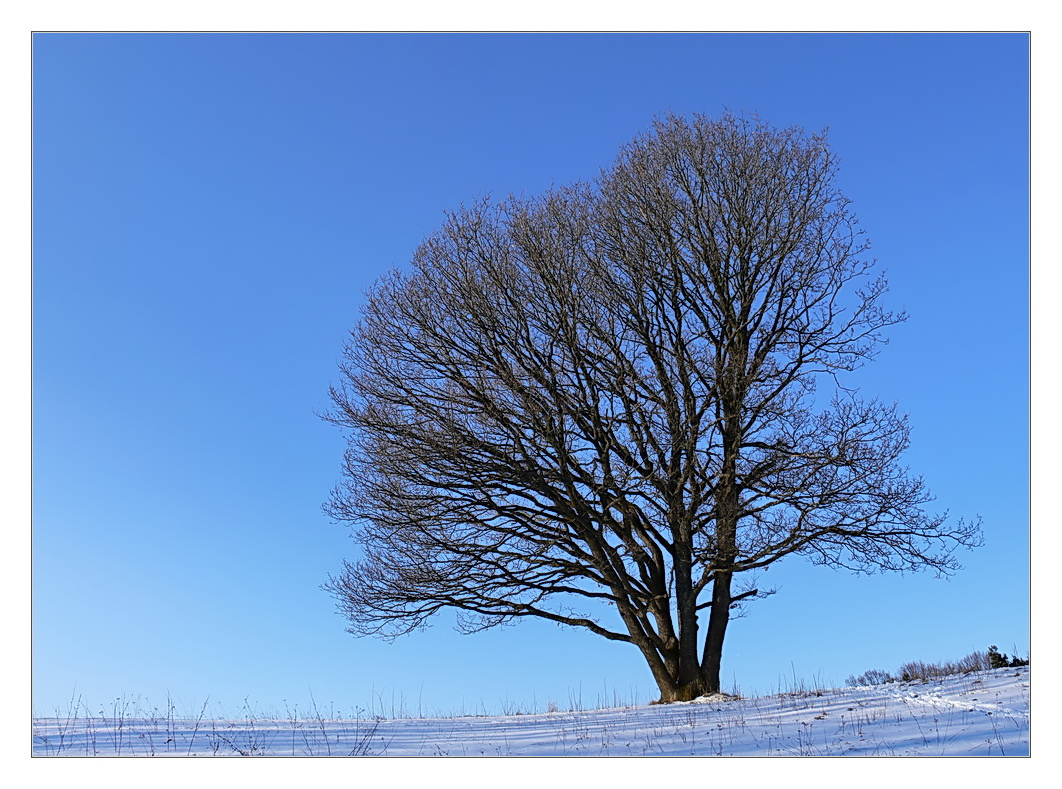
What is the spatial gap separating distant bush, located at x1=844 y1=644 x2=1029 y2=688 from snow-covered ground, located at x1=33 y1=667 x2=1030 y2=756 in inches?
86.9

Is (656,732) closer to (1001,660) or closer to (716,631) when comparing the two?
(716,631)

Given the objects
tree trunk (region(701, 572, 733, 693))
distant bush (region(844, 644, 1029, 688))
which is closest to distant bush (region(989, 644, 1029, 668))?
distant bush (region(844, 644, 1029, 688))

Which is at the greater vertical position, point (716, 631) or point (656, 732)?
point (716, 631)

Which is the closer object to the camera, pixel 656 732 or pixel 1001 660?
pixel 656 732

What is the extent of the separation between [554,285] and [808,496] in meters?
5.48

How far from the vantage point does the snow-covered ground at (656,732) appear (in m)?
7.44

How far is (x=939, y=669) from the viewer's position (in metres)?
14.5

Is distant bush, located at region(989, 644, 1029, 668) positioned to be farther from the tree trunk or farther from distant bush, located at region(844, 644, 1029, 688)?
the tree trunk

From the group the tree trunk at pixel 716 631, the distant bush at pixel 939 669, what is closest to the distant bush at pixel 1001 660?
the distant bush at pixel 939 669

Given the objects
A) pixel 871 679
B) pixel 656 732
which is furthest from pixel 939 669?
pixel 656 732

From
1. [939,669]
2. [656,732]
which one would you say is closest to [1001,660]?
[939,669]

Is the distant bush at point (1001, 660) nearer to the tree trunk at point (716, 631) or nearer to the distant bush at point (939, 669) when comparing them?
the distant bush at point (939, 669)

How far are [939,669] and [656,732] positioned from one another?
8.21 metres
